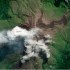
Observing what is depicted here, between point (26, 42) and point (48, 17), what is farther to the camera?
point (48, 17)

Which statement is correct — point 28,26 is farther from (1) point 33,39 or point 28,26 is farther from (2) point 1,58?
(2) point 1,58

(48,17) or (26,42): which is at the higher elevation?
(48,17)

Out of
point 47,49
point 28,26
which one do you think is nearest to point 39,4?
point 28,26
